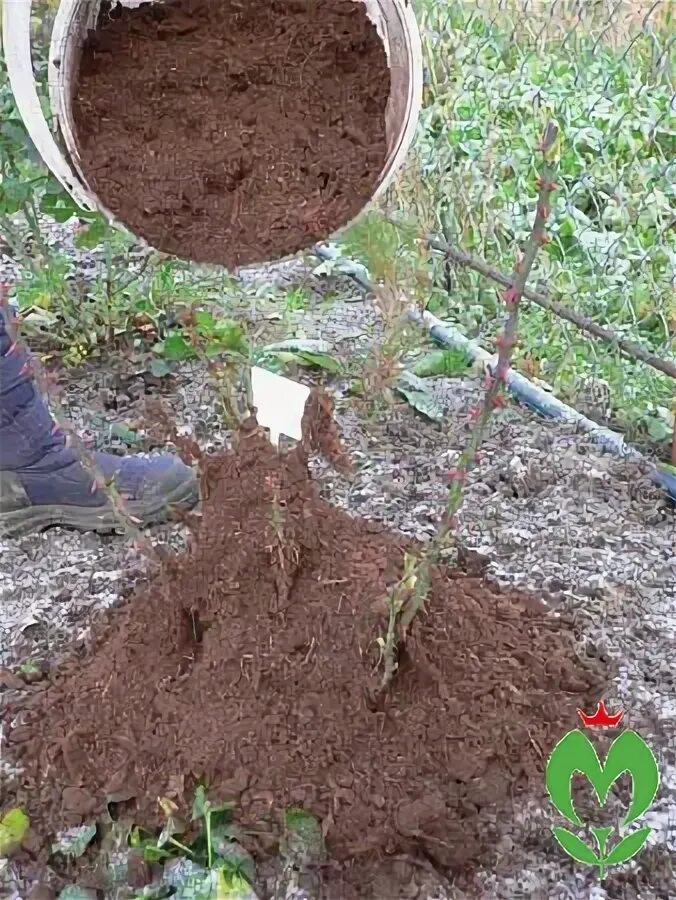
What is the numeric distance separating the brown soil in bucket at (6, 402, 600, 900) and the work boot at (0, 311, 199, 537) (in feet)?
1.42

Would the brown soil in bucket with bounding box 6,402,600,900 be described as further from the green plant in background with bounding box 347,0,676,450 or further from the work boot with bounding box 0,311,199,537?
the green plant in background with bounding box 347,0,676,450

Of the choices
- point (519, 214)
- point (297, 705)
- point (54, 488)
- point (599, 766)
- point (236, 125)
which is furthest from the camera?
point (519, 214)

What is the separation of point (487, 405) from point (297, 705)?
40 centimetres

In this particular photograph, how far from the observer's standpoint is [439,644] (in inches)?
44.6

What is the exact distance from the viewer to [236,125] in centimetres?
95

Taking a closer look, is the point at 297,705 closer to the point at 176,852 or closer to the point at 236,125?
the point at 176,852

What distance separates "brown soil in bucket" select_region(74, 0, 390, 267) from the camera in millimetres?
944

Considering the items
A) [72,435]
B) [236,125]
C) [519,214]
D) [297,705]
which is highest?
[236,125]

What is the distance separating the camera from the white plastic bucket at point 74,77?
89 cm

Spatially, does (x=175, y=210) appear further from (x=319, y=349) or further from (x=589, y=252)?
(x=589, y=252)

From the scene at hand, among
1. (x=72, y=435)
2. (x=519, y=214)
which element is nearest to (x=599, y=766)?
(x=72, y=435)

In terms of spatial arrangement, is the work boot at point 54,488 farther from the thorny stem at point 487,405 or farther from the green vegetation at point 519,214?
the thorny stem at point 487,405

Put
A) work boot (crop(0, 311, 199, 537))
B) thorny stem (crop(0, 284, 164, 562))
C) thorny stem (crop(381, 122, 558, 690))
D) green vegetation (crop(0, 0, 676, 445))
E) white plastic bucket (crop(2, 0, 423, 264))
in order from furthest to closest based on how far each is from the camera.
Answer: green vegetation (crop(0, 0, 676, 445))
work boot (crop(0, 311, 199, 537))
thorny stem (crop(0, 284, 164, 562))
white plastic bucket (crop(2, 0, 423, 264))
thorny stem (crop(381, 122, 558, 690))

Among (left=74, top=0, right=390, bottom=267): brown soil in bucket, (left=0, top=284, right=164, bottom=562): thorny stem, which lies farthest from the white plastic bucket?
(left=0, top=284, right=164, bottom=562): thorny stem
